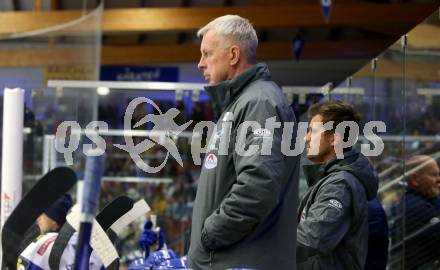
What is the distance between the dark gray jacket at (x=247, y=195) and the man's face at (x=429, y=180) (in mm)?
2035

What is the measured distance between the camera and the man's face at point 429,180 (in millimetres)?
4824

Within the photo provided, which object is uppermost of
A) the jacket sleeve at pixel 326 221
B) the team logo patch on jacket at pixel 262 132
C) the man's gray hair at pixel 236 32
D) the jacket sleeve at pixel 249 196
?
the man's gray hair at pixel 236 32

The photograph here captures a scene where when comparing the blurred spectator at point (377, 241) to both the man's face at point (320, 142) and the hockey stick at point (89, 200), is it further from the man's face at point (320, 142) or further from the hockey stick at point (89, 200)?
the hockey stick at point (89, 200)

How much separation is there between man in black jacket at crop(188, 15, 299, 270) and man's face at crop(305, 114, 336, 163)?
0.84 meters

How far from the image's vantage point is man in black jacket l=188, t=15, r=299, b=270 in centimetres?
276

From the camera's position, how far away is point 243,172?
9.14ft

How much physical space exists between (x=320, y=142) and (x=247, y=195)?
3.65 ft

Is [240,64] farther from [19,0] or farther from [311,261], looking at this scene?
[19,0]

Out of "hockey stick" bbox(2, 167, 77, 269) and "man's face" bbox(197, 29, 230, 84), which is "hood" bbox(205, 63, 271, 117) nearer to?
"man's face" bbox(197, 29, 230, 84)

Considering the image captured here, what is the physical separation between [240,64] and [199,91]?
3.93 metres

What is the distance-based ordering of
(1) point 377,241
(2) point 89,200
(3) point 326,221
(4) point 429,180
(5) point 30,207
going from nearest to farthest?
(2) point 89,200 < (5) point 30,207 < (3) point 326,221 < (1) point 377,241 < (4) point 429,180

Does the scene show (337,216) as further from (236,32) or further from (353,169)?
(236,32)

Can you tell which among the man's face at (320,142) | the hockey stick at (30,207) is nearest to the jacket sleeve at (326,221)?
the man's face at (320,142)

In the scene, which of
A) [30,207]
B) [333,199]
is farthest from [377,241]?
[30,207]
